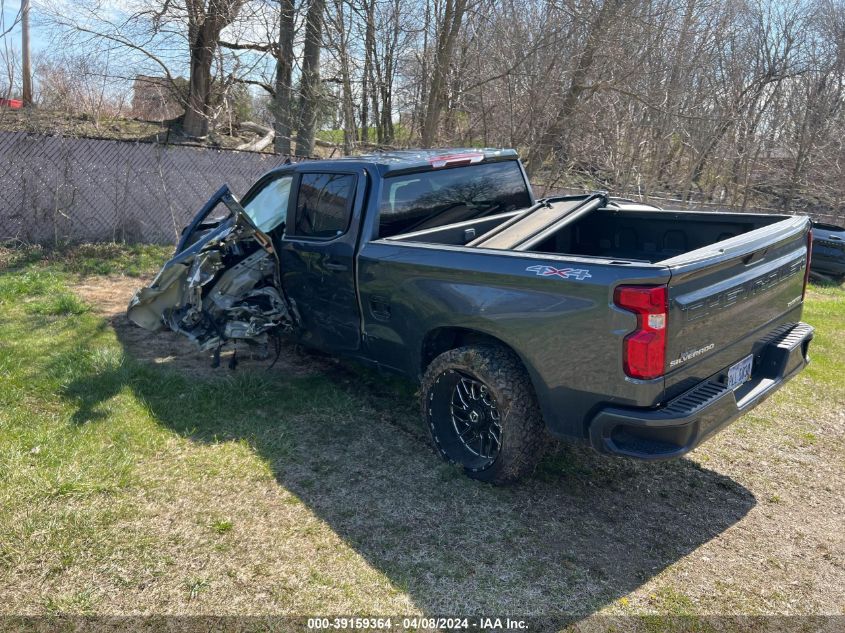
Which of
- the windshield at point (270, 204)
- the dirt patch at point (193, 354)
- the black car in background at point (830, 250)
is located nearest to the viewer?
the windshield at point (270, 204)

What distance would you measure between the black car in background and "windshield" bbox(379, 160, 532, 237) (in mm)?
10593

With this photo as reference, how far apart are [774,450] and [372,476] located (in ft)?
9.24

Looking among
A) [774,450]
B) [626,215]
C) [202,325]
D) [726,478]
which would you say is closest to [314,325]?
[202,325]

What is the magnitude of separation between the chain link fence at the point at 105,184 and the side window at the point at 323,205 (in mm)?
6523

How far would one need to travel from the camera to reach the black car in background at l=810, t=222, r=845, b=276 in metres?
13.1

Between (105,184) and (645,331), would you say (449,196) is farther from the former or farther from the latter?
(105,184)

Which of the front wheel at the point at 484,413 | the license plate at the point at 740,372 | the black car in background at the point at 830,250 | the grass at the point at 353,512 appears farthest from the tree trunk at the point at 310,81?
the black car in background at the point at 830,250

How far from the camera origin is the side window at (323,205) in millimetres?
4648

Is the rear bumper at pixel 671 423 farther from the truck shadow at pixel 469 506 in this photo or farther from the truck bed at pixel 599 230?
the truck bed at pixel 599 230

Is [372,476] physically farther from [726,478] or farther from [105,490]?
[726,478]

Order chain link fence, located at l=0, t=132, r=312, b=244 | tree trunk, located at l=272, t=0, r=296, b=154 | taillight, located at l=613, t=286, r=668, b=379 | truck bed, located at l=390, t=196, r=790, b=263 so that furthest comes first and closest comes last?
tree trunk, located at l=272, t=0, r=296, b=154
chain link fence, located at l=0, t=132, r=312, b=244
truck bed, located at l=390, t=196, r=790, b=263
taillight, located at l=613, t=286, r=668, b=379

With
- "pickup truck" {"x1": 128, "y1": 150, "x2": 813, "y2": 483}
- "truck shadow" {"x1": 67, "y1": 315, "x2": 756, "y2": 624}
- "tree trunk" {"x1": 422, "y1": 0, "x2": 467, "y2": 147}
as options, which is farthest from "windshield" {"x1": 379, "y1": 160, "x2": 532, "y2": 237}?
"tree trunk" {"x1": 422, "y1": 0, "x2": 467, "y2": 147}

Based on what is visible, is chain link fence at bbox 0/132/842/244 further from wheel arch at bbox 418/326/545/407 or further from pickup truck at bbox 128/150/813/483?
wheel arch at bbox 418/326/545/407

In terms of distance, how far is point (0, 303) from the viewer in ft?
23.2
